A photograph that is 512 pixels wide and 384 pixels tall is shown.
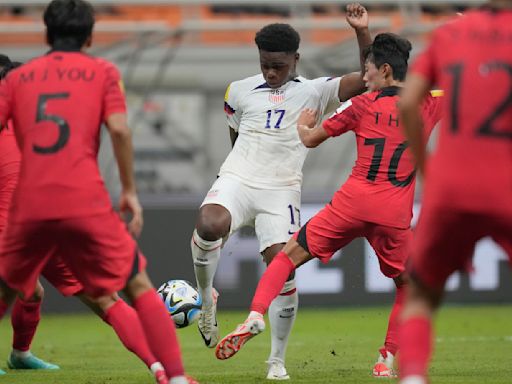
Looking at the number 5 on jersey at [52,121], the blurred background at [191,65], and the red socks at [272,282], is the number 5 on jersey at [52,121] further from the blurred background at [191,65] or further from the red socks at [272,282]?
the blurred background at [191,65]

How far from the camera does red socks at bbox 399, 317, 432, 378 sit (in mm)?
4559

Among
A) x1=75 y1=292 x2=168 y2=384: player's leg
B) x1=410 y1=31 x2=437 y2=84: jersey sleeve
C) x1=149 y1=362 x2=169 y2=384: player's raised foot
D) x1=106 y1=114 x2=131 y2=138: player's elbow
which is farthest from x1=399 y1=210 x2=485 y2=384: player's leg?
x1=75 y1=292 x2=168 y2=384: player's leg

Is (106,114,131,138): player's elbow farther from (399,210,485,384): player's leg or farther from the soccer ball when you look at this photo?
the soccer ball

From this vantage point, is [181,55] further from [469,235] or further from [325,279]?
[469,235]

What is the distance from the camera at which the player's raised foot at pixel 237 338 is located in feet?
23.1

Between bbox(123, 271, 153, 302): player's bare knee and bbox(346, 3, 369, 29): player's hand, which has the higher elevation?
bbox(346, 3, 369, 29): player's hand

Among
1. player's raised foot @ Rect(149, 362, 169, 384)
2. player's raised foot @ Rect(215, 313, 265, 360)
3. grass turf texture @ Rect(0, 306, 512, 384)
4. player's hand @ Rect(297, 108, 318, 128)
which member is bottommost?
grass turf texture @ Rect(0, 306, 512, 384)

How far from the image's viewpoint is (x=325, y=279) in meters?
14.0

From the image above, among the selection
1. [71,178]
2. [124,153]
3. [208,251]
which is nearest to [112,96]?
[124,153]

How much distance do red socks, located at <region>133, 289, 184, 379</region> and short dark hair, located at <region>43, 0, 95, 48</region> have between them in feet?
4.42

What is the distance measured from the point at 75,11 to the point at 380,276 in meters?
8.95

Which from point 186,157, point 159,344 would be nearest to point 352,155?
point 186,157

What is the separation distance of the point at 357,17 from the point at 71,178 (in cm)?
317

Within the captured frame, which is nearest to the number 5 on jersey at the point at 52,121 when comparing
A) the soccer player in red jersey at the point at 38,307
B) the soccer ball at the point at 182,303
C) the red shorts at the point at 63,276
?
the soccer player in red jersey at the point at 38,307
